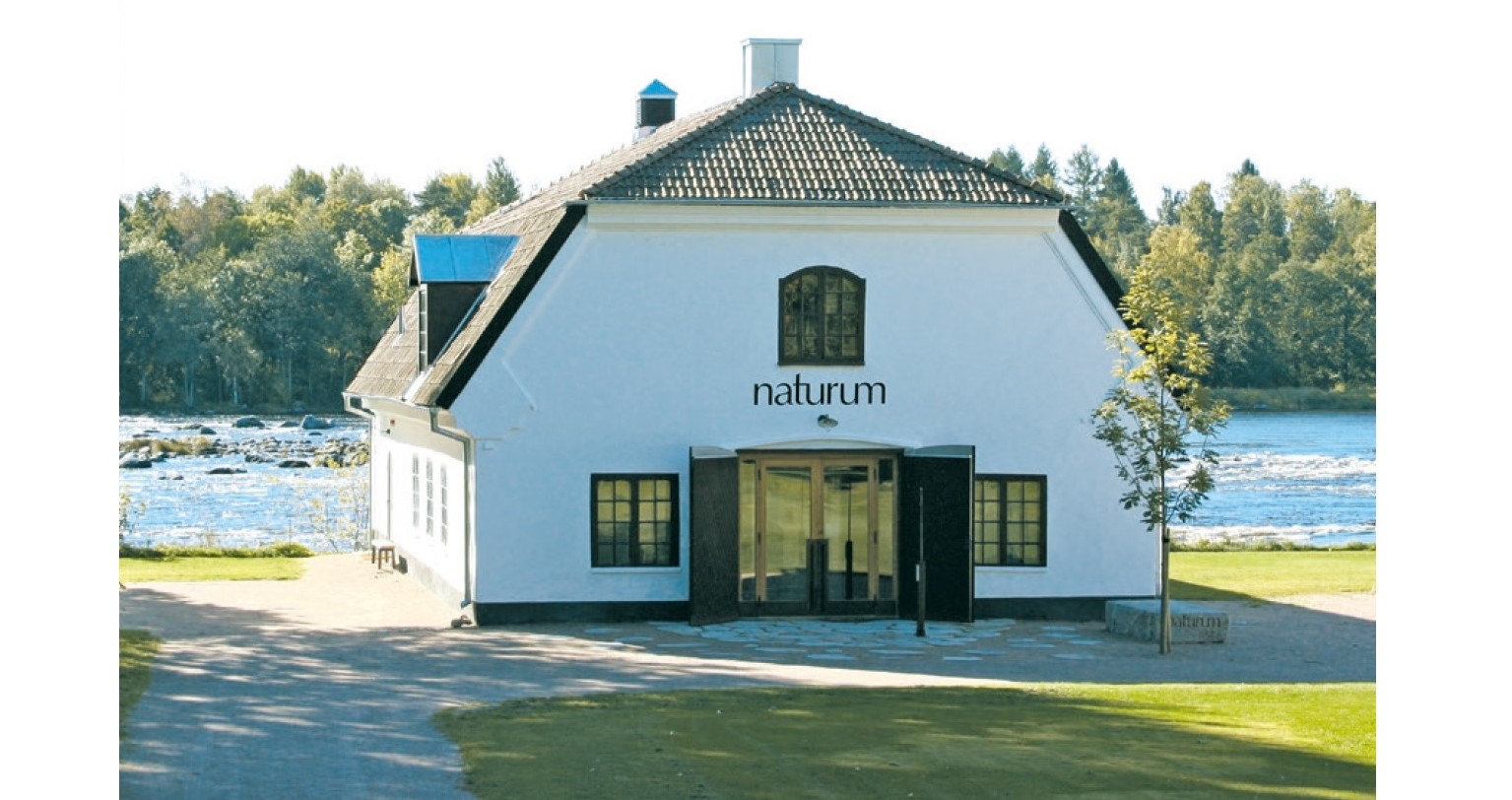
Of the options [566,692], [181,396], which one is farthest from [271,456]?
[566,692]

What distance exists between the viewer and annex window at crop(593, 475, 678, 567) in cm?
2275

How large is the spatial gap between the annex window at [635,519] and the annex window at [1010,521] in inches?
145

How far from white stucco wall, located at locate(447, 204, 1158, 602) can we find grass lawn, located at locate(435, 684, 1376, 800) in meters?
5.62

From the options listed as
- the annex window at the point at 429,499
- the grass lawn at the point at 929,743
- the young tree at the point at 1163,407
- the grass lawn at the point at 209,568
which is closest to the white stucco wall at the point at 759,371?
the young tree at the point at 1163,407

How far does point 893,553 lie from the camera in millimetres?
23219

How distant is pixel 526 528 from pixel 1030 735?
8.86 m

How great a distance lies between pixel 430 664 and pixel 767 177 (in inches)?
280

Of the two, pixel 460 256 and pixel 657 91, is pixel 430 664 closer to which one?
pixel 460 256

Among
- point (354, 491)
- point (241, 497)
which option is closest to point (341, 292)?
point (241, 497)

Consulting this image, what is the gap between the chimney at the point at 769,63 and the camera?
2619 cm

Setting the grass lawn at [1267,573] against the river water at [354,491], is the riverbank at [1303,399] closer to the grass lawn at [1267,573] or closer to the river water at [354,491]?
the river water at [354,491]

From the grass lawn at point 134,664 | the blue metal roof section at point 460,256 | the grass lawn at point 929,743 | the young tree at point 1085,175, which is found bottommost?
the grass lawn at point 929,743

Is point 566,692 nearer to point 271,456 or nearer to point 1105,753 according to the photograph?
point 1105,753

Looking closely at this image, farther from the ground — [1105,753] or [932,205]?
[932,205]
